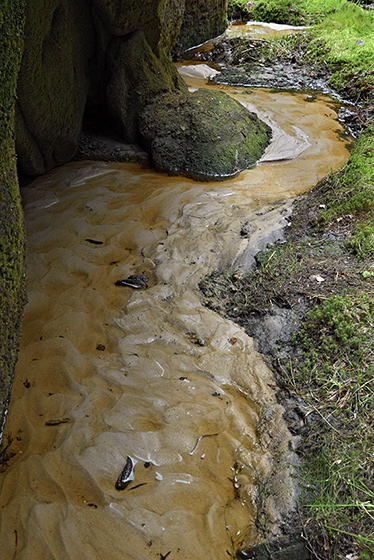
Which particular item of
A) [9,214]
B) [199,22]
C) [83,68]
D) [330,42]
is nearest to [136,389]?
[9,214]

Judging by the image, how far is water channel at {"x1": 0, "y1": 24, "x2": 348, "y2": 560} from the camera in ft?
7.15

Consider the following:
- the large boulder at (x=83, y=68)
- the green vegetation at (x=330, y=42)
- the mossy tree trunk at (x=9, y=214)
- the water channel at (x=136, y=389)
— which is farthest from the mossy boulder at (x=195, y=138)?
the green vegetation at (x=330, y=42)

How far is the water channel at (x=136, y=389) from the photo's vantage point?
218cm

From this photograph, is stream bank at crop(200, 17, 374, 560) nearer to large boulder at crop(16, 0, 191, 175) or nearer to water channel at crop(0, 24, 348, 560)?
water channel at crop(0, 24, 348, 560)

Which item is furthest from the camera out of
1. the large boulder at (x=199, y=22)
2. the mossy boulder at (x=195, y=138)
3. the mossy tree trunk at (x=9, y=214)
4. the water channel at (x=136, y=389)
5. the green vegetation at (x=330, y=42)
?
the large boulder at (x=199, y=22)

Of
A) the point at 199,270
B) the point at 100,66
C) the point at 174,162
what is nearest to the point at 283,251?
the point at 199,270

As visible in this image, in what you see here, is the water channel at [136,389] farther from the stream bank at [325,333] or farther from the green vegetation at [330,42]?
the green vegetation at [330,42]

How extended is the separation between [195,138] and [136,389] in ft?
12.3

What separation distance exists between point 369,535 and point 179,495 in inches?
37.2

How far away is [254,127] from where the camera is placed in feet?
20.6

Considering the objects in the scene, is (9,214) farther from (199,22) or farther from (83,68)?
(199,22)

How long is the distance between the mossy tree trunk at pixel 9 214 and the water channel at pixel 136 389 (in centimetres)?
46

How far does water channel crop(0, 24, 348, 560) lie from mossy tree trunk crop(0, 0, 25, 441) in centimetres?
46

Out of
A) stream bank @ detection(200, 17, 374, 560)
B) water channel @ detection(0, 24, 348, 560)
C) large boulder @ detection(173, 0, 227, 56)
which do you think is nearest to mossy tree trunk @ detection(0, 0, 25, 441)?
water channel @ detection(0, 24, 348, 560)
